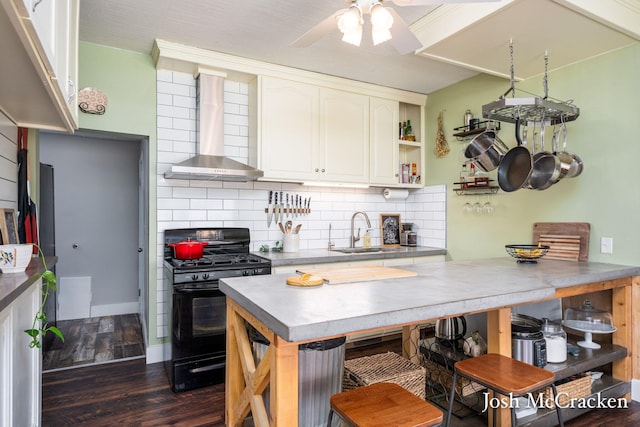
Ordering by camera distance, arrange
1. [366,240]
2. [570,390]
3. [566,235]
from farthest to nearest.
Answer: [366,240], [566,235], [570,390]

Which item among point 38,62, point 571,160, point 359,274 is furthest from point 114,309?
point 571,160

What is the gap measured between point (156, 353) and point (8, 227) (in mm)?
1626

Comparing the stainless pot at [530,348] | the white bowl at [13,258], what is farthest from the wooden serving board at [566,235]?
the white bowl at [13,258]

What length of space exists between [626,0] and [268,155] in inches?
102

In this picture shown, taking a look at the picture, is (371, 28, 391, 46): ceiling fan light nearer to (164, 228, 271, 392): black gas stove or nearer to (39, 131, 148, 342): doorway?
(164, 228, 271, 392): black gas stove

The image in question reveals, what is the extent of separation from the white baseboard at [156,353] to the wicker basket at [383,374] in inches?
68.9

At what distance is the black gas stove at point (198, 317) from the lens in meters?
2.62

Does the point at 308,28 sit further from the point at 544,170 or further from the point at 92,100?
the point at 544,170

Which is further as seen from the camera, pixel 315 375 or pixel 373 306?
pixel 315 375

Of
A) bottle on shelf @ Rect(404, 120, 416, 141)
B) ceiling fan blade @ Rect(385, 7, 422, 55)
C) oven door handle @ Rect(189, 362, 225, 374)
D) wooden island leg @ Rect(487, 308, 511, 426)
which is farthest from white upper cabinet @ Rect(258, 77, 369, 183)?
wooden island leg @ Rect(487, 308, 511, 426)

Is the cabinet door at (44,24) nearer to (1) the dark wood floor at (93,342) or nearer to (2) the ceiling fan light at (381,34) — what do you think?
(2) the ceiling fan light at (381,34)

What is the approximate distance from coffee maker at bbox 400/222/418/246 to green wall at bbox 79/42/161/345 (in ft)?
8.41

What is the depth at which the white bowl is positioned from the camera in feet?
4.85

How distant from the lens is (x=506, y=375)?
1.59 m
